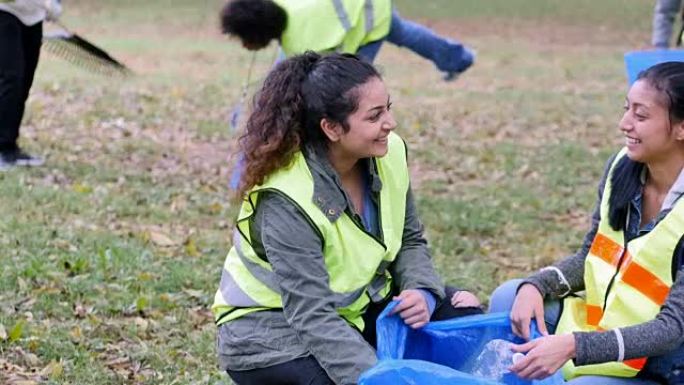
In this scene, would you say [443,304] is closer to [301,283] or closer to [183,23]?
[301,283]

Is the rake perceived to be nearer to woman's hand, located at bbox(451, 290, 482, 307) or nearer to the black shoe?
the black shoe

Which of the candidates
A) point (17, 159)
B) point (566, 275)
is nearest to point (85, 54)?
point (17, 159)

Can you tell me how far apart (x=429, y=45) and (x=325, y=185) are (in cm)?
356

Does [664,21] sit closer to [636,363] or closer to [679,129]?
[679,129]

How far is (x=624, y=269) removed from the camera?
2.67 m

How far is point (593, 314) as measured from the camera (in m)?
2.84

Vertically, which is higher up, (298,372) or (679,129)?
(679,129)

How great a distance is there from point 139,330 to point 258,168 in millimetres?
1463

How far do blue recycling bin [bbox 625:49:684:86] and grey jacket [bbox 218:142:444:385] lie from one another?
3.79 ft

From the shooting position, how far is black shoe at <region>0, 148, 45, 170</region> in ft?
21.2

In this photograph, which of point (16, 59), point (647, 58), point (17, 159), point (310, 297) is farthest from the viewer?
point (17, 159)

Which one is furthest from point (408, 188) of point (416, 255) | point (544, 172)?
point (544, 172)

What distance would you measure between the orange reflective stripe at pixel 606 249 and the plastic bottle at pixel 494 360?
331 mm

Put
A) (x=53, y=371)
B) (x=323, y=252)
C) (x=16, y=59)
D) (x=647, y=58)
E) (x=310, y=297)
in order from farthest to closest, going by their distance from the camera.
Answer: (x=16, y=59)
(x=53, y=371)
(x=647, y=58)
(x=323, y=252)
(x=310, y=297)
